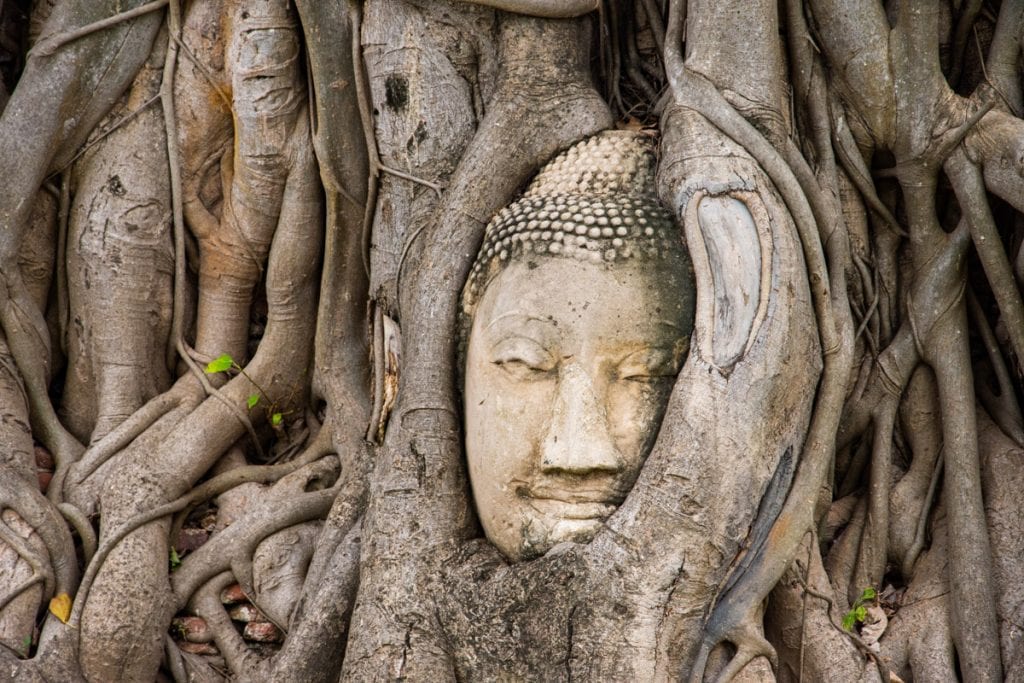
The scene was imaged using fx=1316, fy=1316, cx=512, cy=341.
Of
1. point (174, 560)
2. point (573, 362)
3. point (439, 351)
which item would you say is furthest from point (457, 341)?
point (174, 560)

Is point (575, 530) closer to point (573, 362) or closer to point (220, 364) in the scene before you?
point (573, 362)

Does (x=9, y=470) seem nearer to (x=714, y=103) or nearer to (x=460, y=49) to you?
(x=460, y=49)

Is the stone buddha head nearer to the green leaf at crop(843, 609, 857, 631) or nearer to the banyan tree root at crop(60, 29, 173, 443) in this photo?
the green leaf at crop(843, 609, 857, 631)

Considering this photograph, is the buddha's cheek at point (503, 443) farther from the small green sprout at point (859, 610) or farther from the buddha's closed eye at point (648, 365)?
the small green sprout at point (859, 610)

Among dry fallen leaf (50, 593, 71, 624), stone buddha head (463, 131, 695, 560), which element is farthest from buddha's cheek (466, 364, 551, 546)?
dry fallen leaf (50, 593, 71, 624)

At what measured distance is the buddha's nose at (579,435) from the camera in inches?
121

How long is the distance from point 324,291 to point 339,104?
61 centimetres

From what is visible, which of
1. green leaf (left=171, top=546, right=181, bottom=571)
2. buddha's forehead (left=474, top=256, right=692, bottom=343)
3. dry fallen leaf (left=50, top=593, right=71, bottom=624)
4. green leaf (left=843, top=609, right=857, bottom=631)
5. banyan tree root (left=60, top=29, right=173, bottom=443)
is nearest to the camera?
buddha's forehead (left=474, top=256, right=692, bottom=343)

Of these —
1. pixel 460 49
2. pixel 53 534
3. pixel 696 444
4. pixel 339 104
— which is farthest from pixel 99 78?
pixel 696 444

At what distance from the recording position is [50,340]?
14.1 ft

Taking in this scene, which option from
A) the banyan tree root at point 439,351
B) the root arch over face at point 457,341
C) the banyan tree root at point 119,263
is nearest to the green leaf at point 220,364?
the root arch over face at point 457,341

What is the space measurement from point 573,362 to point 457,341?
1.53ft

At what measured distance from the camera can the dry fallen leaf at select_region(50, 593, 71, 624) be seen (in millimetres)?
3719

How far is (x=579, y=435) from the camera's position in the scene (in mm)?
3094
